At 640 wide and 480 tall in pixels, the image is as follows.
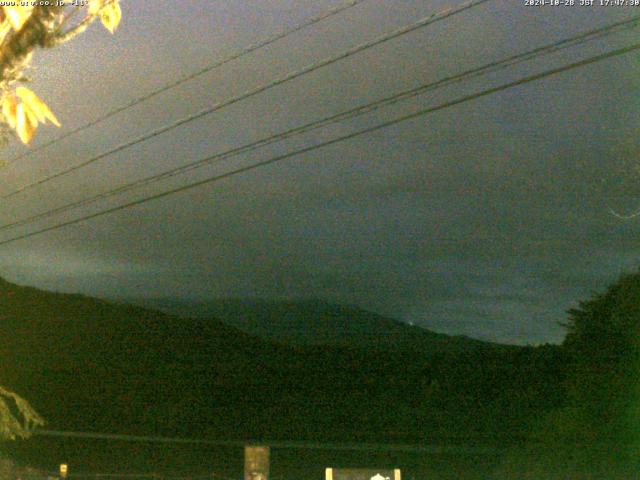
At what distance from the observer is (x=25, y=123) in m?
4.12

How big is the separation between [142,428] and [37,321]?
1582cm

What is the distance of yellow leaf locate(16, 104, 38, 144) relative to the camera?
162 inches

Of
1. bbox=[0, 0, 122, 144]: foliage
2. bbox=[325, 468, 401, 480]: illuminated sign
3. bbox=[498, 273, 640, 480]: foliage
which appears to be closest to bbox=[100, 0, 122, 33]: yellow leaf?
bbox=[0, 0, 122, 144]: foliage

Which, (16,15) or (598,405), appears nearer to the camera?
(16,15)

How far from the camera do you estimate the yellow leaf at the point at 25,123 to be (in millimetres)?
4113

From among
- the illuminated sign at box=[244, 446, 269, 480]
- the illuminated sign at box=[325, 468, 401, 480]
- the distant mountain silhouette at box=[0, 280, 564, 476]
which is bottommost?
the illuminated sign at box=[325, 468, 401, 480]

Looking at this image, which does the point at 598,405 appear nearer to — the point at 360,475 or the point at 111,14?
the point at 360,475

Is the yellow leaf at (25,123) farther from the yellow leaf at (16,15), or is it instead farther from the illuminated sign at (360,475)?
the illuminated sign at (360,475)

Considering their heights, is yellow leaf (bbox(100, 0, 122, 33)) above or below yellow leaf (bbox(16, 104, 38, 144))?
above

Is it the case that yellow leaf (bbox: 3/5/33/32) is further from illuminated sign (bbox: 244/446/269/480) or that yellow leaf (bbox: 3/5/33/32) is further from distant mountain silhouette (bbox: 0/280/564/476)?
distant mountain silhouette (bbox: 0/280/564/476)

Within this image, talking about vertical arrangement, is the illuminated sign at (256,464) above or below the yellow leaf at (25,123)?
below

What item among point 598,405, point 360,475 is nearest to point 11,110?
point 360,475

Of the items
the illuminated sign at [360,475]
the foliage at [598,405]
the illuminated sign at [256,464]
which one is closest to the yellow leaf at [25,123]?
the illuminated sign at [360,475]

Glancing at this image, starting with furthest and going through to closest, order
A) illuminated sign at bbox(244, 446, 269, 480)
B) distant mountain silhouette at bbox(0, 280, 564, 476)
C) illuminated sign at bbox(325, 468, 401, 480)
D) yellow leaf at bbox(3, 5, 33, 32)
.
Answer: distant mountain silhouette at bbox(0, 280, 564, 476) → illuminated sign at bbox(244, 446, 269, 480) → illuminated sign at bbox(325, 468, 401, 480) → yellow leaf at bbox(3, 5, 33, 32)
